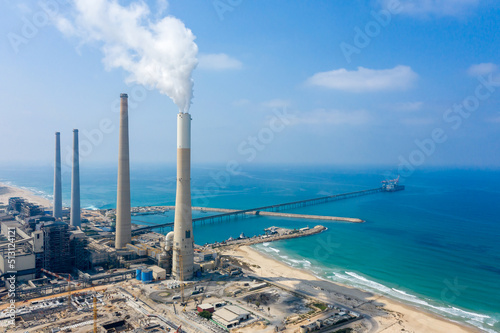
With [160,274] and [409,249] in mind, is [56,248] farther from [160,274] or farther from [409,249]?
[409,249]

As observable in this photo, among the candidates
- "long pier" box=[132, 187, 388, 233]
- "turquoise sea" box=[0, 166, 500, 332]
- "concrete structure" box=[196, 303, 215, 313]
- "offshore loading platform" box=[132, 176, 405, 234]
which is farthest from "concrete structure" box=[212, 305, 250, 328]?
"long pier" box=[132, 187, 388, 233]

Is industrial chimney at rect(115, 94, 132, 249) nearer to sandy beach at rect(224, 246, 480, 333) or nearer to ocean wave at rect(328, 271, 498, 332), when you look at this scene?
sandy beach at rect(224, 246, 480, 333)

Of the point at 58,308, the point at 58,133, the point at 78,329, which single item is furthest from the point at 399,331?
the point at 58,133

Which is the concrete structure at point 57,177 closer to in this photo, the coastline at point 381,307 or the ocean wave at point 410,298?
the coastline at point 381,307

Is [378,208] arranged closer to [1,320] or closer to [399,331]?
[399,331]

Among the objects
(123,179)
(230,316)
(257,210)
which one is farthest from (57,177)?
(230,316)

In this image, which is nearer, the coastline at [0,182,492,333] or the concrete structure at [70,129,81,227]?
the coastline at [0,182,492,333]
